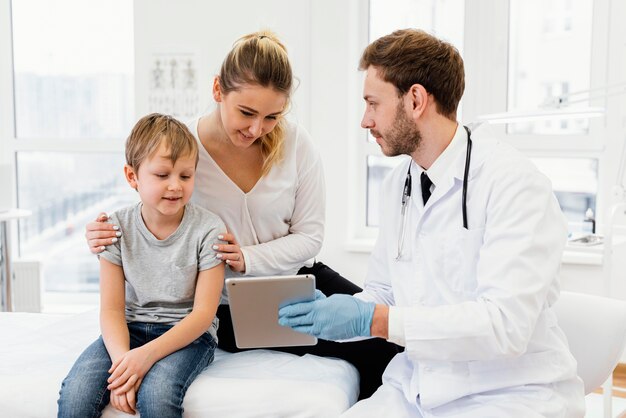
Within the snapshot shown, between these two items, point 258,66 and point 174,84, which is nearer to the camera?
point 258,66

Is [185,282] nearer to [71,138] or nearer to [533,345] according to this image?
[533,345]

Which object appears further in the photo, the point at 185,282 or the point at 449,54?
the point at 185,282

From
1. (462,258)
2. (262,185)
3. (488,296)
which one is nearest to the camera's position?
(488,296)

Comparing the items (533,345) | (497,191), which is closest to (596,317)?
(533,345)

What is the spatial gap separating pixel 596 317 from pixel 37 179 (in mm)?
A: 3303

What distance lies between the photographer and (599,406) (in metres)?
2.67

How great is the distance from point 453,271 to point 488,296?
0.14 m

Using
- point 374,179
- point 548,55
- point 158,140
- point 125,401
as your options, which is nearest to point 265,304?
point 125,401

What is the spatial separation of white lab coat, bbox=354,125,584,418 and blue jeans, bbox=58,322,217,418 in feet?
1.55

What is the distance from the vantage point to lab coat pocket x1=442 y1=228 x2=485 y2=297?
4.57 feet

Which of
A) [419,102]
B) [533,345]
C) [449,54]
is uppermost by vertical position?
[449,54]

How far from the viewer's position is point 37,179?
157 inches

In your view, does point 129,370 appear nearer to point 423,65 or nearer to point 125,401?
point 125,401

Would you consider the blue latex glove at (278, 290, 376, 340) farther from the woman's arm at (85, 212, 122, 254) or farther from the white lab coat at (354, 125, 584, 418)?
the woman's arm at (85, 212, 122, 254)
